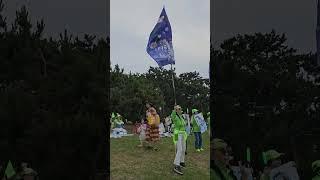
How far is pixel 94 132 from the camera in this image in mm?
6566

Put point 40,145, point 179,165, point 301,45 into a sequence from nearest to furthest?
point 40,145
point 301,45
point 179,165

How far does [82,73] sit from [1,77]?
102 centimetres

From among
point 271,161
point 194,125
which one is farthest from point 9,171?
point 194,125

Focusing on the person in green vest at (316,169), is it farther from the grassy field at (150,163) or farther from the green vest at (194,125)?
the green vest at (194,125)

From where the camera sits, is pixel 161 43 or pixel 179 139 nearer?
pixel 179 139

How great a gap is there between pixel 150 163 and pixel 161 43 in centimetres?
215

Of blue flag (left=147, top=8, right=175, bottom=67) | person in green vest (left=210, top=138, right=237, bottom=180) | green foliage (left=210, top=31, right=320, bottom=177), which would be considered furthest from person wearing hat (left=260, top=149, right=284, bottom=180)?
blue flag (left=147, top=8, right=175, bottom=67)

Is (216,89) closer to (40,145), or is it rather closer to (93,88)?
(93,88)

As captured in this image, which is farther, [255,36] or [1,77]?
[255,36]

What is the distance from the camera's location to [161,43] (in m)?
9.40

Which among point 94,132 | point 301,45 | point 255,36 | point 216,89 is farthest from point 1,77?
point 301,45

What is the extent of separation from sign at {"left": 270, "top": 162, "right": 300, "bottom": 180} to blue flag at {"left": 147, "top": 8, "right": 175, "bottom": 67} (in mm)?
3472

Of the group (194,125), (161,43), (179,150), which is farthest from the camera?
(194,125)

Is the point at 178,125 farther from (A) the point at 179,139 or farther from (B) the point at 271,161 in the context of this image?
(B) the point at 271,161
